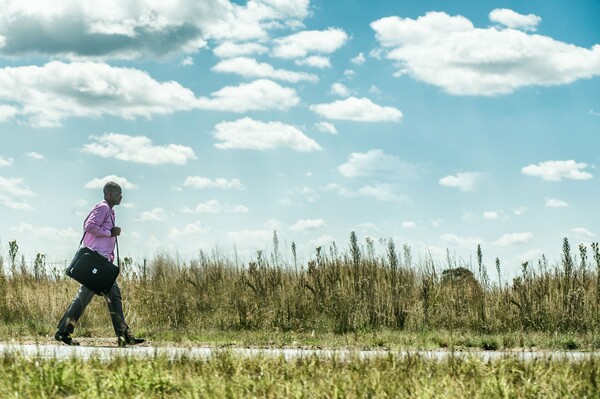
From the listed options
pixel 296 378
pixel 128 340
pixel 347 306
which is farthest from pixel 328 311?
pixel 296 378

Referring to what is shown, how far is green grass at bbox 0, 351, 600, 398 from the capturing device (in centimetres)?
701

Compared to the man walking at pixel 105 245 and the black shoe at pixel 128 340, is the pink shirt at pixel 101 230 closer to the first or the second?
the man walking at pixel 105 245

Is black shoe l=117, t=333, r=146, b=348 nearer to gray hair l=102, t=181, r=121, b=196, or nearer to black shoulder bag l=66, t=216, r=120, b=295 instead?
black shoulder bag l=66, t=216, r=120, b=295

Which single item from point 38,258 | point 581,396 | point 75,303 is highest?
point 38,258

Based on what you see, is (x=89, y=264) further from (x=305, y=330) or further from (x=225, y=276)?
(x=225, y=276)

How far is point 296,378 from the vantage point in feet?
24.7

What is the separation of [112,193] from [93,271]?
4.03 ft

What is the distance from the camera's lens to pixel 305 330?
14859 mm

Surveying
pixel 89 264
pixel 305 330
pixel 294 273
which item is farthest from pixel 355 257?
pixel 89 264

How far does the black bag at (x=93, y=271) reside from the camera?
39.3ft

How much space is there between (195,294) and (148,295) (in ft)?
3.55

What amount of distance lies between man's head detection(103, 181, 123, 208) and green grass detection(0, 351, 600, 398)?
3.85 metres

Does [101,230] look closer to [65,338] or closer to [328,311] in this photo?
[65,338]

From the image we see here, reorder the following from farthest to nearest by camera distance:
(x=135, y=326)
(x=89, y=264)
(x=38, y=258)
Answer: (x=38, y=258) < (x=135, y=326) < (x=89, y=264)
